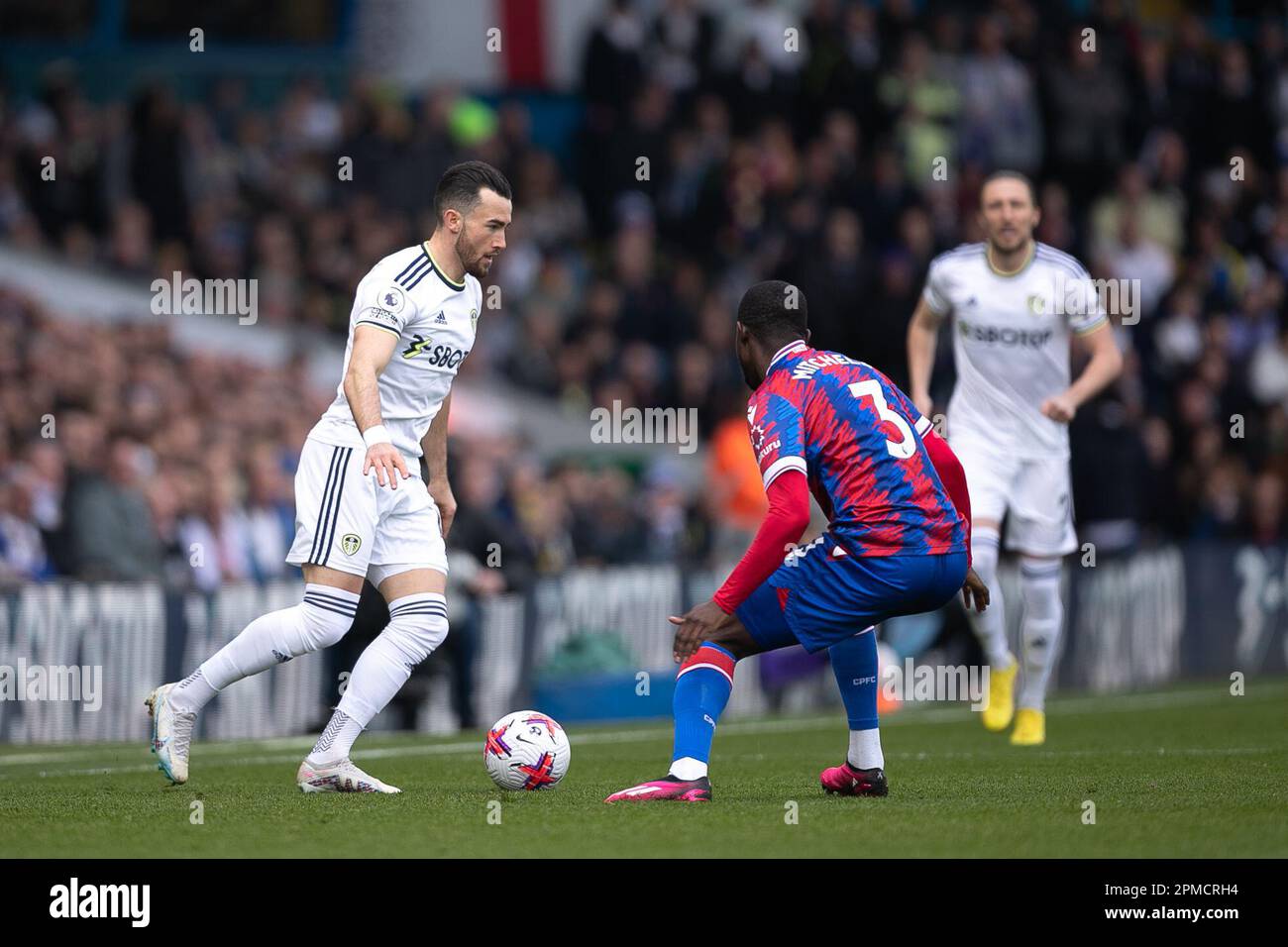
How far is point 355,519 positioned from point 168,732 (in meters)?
1.10

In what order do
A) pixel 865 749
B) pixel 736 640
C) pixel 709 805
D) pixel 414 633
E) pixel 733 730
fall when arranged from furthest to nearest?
pixel 733 730 → pixel 414 633 → pixel 865 749 → pixel 736 640 → pixel 709 805

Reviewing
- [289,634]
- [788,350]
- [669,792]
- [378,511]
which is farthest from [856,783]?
[289,634]

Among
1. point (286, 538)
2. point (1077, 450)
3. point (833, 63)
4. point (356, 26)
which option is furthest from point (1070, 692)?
point (356, 26)

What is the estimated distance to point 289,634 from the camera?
814 centimetres

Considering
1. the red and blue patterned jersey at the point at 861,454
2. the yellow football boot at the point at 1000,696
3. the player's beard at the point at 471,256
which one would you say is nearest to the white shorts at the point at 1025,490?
the yellow football boot at the point at 1000,696

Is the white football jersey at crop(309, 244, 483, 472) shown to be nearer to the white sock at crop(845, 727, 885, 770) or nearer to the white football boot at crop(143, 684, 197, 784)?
the white football boot at crop(143, 684, 197, 784)

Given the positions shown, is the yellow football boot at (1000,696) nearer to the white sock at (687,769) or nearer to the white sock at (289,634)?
the white sock at (687,769)

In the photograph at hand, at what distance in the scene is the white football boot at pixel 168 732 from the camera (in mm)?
8227

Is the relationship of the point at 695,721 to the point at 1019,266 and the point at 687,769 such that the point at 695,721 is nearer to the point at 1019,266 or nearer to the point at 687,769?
the point at 687,769

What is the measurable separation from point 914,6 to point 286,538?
1252cm

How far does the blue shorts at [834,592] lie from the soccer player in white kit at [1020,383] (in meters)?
3.57

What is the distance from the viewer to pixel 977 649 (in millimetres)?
18094
